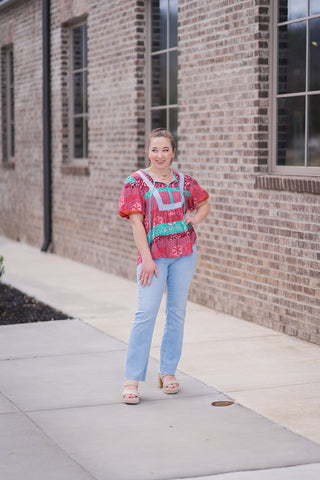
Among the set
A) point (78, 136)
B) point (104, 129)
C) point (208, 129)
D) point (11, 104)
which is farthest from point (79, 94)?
point (208, 129)

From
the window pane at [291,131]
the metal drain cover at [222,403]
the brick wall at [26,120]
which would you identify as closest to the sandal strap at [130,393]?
the metal drain cover at [222,403]

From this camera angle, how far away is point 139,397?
17.7ft

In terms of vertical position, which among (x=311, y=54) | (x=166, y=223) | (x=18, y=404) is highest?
(x=311, y=54)

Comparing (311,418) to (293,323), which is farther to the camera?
(293,323)

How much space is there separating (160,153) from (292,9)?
9.31 feet

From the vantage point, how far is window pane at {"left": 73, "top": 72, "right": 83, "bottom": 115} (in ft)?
41.6

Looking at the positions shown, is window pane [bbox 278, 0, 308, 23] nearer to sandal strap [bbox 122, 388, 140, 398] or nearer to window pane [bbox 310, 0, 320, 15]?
window pane [bbox 310, 0, 320, 15]

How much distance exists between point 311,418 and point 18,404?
176 centimetres

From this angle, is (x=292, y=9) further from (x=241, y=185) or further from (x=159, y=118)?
(x=159, y=118)

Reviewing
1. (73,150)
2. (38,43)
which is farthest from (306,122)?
(38,43)

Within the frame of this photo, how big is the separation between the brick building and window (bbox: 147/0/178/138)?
0.02 meters

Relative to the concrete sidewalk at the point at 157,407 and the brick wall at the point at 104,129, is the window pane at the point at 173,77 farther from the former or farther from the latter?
the concrete sidewalk at the point at 157,407

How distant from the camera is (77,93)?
42.0 feet

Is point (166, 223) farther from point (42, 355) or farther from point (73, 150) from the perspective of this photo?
point (73, 150)
